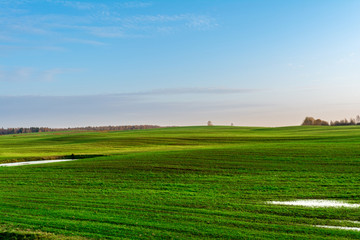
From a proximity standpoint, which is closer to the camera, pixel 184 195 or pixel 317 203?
pixel 317 203

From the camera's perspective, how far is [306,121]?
126m

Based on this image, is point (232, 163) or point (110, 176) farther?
point (232, 163)

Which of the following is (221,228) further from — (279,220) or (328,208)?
(328,208)

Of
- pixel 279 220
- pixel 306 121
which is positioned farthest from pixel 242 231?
pixel 306 121

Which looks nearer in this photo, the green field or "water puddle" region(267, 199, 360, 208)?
the green field

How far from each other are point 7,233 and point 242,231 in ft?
28.5

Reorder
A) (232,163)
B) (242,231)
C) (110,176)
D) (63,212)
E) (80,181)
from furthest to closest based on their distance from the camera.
→ (232,163), (110,176), (80,181), (63,212), (242,231)

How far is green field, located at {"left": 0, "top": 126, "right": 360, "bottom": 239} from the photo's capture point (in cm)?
1280

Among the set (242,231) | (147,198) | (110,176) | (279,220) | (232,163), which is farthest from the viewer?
(232,163)

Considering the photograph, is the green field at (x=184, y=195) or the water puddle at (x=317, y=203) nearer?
the green field at (x=184, y=195)

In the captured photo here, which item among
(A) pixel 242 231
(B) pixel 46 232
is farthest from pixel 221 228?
(B) pixel 46 232

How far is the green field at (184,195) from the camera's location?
42.0 feet

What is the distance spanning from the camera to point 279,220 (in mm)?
14008

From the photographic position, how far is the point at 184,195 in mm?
18547
